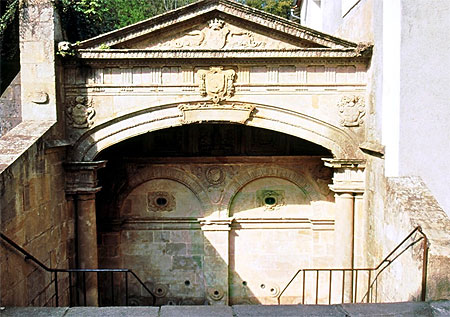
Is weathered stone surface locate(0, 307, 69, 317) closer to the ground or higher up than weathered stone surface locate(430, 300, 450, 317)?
higher up

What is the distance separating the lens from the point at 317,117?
6.82 m

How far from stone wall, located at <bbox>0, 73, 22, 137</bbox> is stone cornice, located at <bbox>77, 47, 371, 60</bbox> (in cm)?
130

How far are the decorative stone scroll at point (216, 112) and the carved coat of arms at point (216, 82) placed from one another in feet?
0.54

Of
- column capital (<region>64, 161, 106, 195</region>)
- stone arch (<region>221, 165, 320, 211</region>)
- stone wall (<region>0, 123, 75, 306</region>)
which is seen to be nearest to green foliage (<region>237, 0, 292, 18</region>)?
stone arch (<region>221, 165, 320, 211</region>)

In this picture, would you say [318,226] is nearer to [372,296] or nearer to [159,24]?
[372,296]

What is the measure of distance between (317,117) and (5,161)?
462cm

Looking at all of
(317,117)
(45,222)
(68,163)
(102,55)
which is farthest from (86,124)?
(317,117)

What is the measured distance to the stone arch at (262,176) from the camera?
8.66 meters

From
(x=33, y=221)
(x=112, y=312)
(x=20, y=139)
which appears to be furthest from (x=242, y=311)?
(x=20, y=139)

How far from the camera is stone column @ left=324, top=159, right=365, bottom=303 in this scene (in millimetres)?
6980

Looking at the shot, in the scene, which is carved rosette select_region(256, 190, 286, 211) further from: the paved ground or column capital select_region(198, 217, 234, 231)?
the paved ground

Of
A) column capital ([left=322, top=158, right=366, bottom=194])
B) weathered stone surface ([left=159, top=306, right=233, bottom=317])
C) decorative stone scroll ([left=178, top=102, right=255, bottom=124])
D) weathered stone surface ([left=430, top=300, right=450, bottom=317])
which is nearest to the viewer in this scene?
weathered stone surface ([left=159, top=306, right=233, bottom=317])

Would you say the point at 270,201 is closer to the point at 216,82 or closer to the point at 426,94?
the point at 216,82

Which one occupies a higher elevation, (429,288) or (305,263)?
(429,288)
